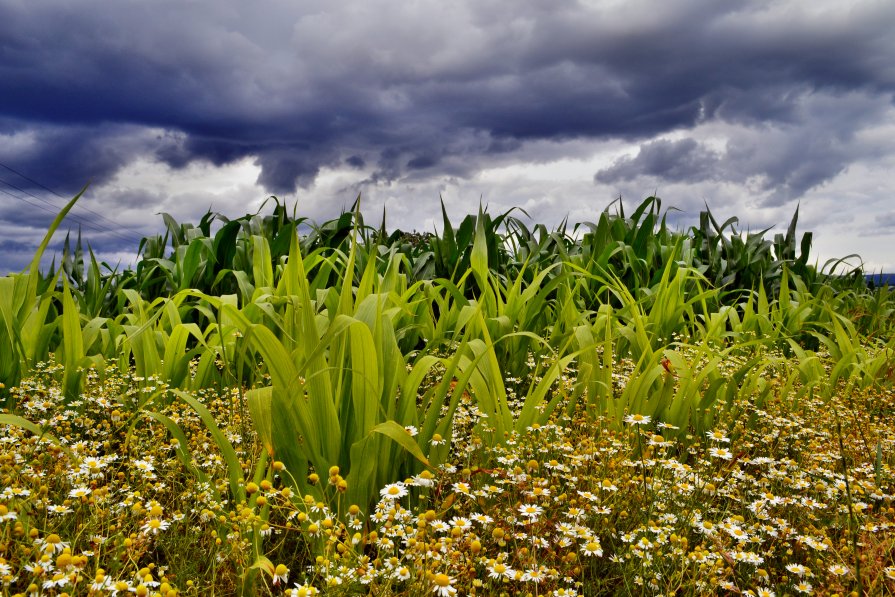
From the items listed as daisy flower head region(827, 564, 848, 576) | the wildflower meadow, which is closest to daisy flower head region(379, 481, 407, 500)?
the wildflower meadow

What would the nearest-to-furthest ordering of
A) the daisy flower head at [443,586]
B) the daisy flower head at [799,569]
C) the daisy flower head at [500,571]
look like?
the daisy flower head at [443,586]
the daisy flower head at [500,571]
the daisy flower head at [799,569]

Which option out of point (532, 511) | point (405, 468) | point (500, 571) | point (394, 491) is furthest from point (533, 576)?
point (405, 468)

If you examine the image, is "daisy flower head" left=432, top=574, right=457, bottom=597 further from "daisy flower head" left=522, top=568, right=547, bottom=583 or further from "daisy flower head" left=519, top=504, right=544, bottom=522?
"daisy flower head" left=519, top=504, right=544, bottom=522

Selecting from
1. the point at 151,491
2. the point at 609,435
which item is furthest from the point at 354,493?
the point at 609,435

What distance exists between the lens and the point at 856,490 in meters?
2.88

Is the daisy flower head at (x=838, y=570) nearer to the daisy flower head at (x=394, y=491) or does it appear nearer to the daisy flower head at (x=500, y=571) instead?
the daisy flower head at (x=500, y=571)

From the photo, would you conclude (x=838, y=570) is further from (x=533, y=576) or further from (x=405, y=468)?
(x=405, y=468)

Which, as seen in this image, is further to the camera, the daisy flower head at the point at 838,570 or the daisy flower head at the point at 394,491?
the daisy flower head at the point at 838,570

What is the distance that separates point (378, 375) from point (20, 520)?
1225 millimetres

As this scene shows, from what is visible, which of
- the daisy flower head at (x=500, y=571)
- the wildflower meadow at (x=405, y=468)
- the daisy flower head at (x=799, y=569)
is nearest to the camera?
the daisy flower head at (x=500, y=571)

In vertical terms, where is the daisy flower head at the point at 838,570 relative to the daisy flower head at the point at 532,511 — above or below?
below

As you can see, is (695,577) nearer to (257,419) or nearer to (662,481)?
(662,481)

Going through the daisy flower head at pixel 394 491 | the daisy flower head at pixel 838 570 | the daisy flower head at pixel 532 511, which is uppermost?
the daisy flower head at pixel 394 491

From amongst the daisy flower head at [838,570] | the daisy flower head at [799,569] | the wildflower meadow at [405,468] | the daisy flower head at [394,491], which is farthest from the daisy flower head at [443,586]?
the daisy flower head at [838,570]
